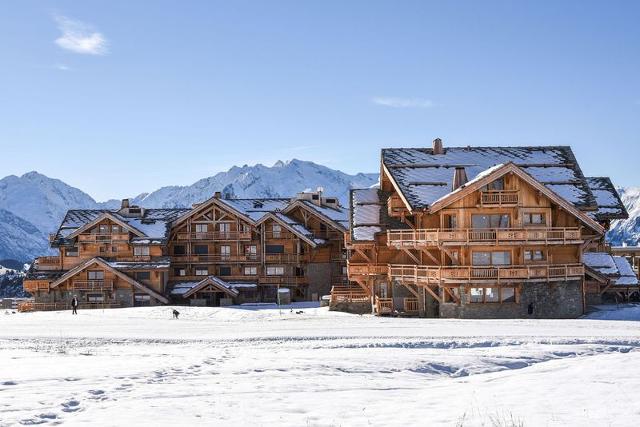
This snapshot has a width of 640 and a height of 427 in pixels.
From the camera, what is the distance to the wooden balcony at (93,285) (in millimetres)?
62781

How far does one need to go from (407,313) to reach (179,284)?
28200 millimetres

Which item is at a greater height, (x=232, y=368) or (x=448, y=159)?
(x=448, y=159)

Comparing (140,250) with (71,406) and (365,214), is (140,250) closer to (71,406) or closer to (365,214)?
(365,214)

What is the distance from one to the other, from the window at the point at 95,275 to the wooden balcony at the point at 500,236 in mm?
33797

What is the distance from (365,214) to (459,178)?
23.4 feet

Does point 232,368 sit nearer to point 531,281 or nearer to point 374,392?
point 374,392

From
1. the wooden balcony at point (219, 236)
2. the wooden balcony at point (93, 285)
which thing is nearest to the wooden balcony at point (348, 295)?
the wooden balcony at point (219, 236)

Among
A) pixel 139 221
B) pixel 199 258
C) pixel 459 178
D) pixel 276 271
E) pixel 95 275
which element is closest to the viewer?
pixel 459 178

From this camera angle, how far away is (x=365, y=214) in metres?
47.4

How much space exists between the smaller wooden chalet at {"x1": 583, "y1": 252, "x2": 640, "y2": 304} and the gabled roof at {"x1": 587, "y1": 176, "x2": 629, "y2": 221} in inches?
112

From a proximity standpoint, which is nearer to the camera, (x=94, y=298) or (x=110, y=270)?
(x=110, y=270)

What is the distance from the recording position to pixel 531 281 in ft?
128

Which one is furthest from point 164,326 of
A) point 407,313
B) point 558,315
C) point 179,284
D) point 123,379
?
point 179,284

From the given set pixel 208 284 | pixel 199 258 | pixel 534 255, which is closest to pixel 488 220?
pixel 534 255
